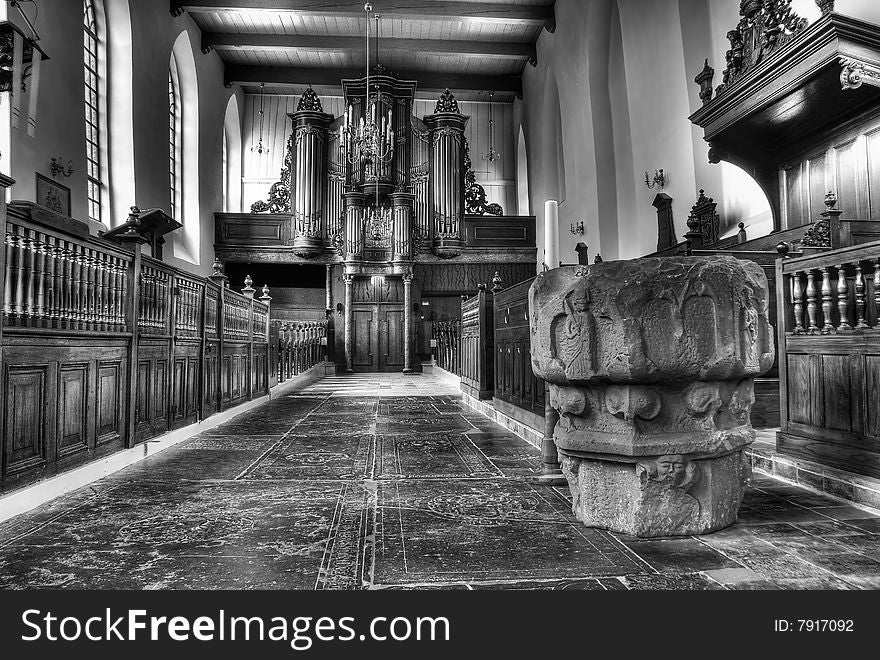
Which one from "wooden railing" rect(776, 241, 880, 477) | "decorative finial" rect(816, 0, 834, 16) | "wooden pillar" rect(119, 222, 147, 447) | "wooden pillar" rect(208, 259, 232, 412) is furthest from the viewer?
"wooden pillar" rect(208, 259, 232, 412)

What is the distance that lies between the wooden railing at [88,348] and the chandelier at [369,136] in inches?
266

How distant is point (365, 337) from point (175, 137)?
239 inches

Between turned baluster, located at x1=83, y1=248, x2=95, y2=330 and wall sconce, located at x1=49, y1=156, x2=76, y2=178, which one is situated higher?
wall sconce, located at x1=49, y1=156, x2=76, y2=178

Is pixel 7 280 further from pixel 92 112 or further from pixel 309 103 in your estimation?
pixel 309 103

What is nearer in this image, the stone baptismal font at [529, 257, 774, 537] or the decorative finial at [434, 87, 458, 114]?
the stone baptismal font at [529, 257, 774, 537]

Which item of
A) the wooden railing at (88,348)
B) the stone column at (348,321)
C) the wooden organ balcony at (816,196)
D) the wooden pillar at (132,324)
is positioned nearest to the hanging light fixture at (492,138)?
the stone column at (348,321)

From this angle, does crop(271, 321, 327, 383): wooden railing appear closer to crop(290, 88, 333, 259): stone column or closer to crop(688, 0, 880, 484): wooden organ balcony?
crop(290, 88, 333, 259): stone column

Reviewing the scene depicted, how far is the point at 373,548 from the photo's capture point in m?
1.80

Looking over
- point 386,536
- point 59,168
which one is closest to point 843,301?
point 386,536

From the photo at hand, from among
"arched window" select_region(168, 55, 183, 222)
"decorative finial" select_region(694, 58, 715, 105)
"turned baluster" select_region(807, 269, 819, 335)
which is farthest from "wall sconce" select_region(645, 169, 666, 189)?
"arched window" select_region(168, 55, 183, 222)

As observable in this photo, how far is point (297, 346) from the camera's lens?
379 inches

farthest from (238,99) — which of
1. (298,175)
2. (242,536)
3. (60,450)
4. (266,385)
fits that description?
(242,536)

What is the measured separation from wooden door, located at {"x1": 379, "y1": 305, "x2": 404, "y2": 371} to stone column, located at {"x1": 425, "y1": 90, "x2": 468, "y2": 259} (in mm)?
1857

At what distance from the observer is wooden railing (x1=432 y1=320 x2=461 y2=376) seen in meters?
8.93
